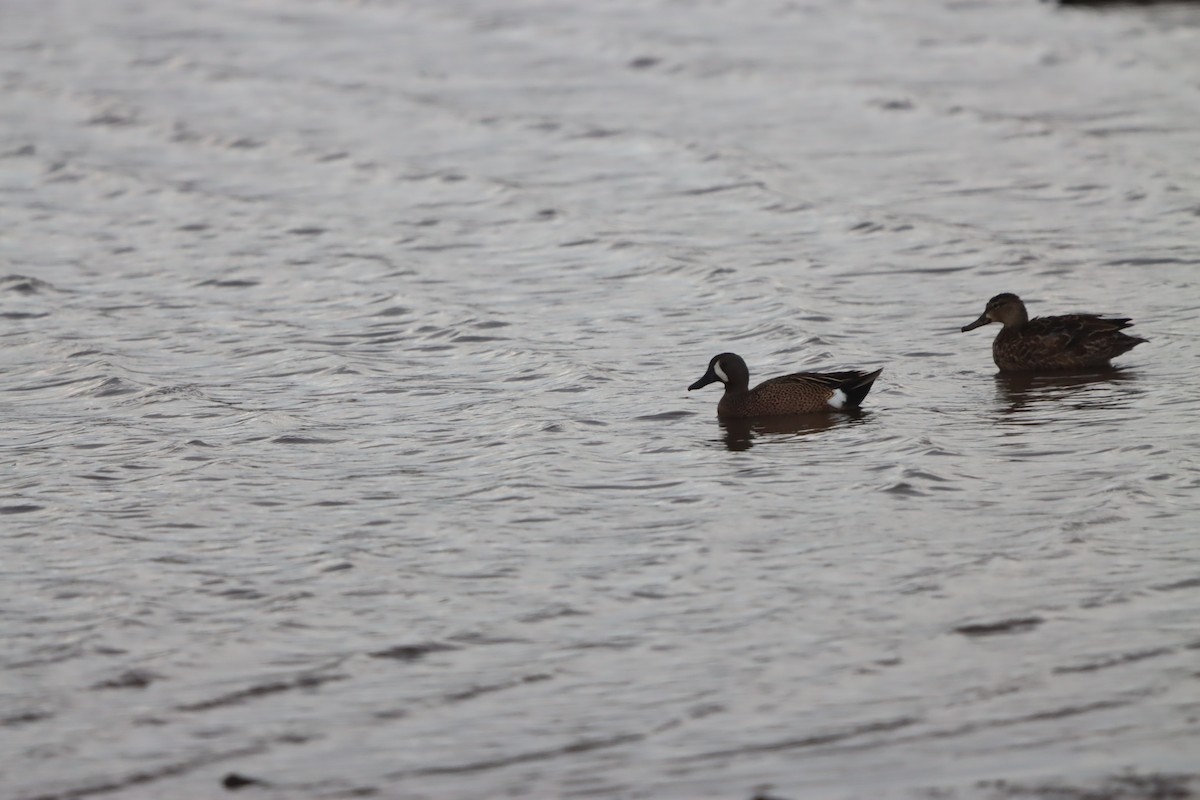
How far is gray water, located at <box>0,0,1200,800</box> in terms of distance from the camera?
833cm

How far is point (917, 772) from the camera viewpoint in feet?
25.3

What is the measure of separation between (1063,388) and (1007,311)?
971 millimetres

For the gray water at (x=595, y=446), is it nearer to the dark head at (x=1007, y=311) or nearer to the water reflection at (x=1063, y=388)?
the water reflection at (x=1063, y=388)

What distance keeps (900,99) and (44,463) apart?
54.0 ft

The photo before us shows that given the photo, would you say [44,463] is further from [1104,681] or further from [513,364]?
[1104,681]

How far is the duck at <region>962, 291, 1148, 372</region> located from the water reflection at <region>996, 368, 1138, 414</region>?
0.08 metres

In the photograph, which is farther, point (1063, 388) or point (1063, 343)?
point (1063, 343)

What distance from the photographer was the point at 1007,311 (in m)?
14.9

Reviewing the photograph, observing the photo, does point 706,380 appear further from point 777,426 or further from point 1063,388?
point 1063,388

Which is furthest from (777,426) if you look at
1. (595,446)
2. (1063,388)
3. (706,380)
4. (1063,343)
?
(1063,343)

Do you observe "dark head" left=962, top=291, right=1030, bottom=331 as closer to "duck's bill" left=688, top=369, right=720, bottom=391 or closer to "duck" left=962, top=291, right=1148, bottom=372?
"duck" left=962, top=291, right=1148, bottom=372

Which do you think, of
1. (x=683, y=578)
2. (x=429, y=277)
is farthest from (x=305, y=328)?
(x=683, y=578)

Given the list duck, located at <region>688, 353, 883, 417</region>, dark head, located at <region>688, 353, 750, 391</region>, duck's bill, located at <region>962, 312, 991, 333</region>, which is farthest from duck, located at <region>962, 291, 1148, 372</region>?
dark head, located at <region>688, 353, 750, 391</region>

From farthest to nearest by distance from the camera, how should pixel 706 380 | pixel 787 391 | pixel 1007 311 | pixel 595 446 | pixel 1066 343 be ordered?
pixel 1007 311
pixel 1066 343
pixel 706 380
pixel 787 391
pixel 595 446
